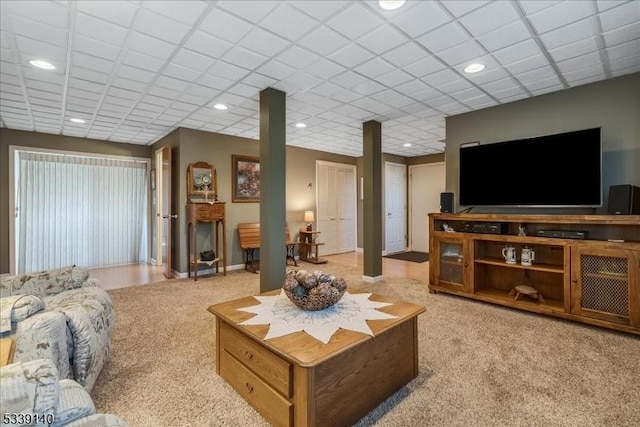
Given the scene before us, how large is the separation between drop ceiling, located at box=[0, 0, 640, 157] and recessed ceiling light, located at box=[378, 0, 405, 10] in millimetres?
43

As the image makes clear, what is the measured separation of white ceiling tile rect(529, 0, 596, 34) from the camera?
198cm

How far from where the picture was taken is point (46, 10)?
6.48 ft

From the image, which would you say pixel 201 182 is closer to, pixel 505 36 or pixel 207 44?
pixel 207 44

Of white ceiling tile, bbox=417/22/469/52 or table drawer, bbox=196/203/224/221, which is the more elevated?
white ceiling tile, bbox=417/22/469/52

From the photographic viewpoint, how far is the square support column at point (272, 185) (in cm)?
327

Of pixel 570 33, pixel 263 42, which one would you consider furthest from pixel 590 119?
pixel 263 42

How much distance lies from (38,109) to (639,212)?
21.8 feet

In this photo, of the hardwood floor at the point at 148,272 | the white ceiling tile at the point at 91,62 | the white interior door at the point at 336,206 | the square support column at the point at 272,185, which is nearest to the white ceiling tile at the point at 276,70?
the square support column at the point at 272,185

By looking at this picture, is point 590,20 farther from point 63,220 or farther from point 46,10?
point 63,220

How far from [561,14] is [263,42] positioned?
6.90 ft

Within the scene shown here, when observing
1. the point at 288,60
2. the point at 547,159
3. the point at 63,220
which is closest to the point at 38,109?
the point at 63,220

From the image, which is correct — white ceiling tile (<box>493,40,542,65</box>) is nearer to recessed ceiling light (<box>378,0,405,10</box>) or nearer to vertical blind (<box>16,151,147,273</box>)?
recessed ceiling light (<box>378,0,405,10</box>)

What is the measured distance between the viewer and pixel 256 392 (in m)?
1.64

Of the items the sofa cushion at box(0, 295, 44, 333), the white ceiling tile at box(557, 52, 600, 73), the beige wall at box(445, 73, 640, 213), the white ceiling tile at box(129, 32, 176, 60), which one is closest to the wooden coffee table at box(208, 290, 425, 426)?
the sofa cushion at box(0, 295, 44, 333)
